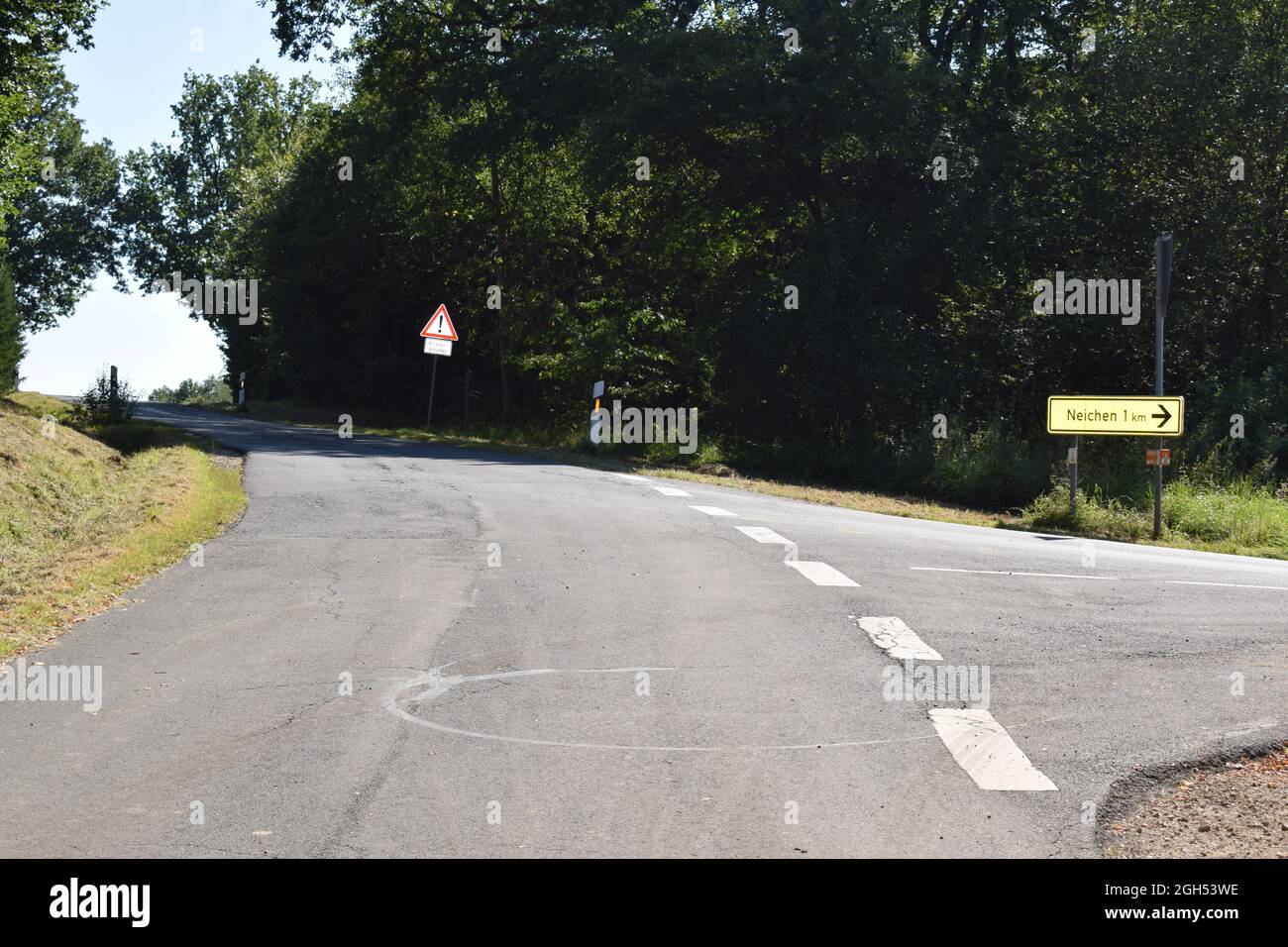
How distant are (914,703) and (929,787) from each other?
4.78 ft

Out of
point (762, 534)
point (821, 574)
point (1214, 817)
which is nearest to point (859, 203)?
point (762, 534)

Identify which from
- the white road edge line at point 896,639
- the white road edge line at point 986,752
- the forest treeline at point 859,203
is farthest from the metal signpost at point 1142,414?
the white road edge line at point 986,752

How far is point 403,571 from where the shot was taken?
1137 centimetres

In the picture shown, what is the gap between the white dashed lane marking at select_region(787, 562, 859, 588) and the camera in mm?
11039

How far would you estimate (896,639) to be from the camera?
8.82m

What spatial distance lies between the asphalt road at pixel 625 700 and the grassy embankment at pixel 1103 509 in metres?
5.33

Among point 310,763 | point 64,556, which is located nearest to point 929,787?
point 310,763

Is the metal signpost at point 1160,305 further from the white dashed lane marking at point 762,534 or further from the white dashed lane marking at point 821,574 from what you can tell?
the white dashed lane marking at point 821,574

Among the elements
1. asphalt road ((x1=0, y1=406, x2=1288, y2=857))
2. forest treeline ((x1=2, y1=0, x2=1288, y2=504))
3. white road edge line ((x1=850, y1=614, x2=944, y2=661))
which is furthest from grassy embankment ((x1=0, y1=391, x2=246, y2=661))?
forest treeline ((x1=2, y1=0, x2=1288, y2=504))

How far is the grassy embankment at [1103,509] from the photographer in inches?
735

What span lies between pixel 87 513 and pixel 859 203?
64.3ft

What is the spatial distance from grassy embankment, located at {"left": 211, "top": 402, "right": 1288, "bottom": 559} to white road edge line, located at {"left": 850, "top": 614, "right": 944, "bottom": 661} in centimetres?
1032
